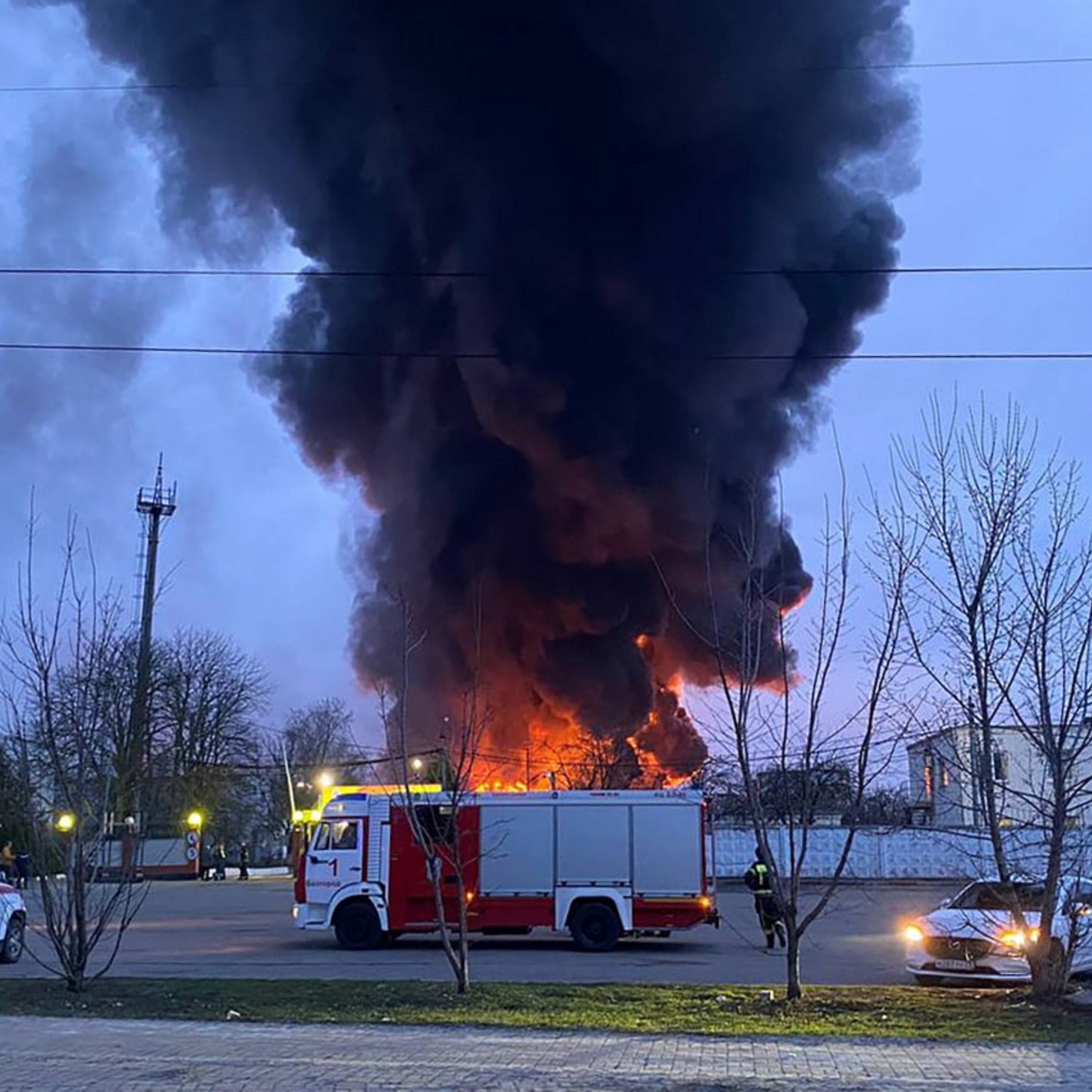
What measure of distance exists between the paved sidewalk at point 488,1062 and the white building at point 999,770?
96.4 inches

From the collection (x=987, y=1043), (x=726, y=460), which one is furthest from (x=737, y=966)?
(x=726, y=460)

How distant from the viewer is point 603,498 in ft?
125

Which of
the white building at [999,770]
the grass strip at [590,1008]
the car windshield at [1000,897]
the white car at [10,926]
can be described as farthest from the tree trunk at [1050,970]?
the white car at [10,926]

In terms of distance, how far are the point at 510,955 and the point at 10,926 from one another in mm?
6974

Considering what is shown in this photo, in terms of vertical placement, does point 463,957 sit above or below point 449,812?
below

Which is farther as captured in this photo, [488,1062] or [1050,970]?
[1050,970]

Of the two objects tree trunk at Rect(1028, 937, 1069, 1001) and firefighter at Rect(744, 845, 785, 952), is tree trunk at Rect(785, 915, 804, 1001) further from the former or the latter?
firefighter at Rect(744, 845, 785, 952)

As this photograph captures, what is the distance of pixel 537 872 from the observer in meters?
20.4

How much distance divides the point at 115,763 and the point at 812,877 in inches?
1159

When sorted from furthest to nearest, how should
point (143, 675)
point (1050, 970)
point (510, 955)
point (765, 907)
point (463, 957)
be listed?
1. point (143, 675)
2. point (510, 955)
3. point (765, 907)
4. point (463, 957)
5. point (1050, 970)

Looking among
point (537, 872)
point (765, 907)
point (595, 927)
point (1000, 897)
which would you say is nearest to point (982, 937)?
point (1000, 897)

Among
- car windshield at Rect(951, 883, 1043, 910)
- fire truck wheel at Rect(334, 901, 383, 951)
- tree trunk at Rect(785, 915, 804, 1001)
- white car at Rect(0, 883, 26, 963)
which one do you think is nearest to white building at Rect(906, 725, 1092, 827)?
car windshield at Rect(951, 883, 1043, 910)

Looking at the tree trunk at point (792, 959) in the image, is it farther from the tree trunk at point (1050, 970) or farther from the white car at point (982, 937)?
the white car at point (982, 937)

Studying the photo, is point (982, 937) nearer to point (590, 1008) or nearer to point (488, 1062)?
point (590, 1008)
